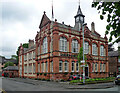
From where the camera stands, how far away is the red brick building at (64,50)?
1067 inches

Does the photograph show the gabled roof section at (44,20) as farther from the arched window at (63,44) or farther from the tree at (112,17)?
the tree at (112,17)

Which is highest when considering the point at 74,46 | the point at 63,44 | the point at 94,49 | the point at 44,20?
the point at 44,20

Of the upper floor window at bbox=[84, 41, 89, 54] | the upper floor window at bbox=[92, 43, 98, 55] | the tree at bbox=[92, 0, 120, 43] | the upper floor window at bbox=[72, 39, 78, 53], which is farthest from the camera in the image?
the upper floor window at bbox=[92, 43, 98, 55]

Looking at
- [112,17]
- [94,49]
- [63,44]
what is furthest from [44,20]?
[112,17]

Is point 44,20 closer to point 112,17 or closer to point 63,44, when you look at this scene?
point 63,44

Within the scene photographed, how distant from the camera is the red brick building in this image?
27.1 metres

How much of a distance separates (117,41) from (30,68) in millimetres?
37246

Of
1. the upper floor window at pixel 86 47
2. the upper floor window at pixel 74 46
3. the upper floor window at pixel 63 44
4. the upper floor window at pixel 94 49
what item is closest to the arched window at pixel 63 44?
the upper floor window at pixel 63 44

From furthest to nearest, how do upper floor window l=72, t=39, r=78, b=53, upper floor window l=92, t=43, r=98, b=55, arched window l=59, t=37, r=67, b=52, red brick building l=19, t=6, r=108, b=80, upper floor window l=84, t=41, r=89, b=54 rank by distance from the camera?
upper floor window l=92, t=43, r=98, b=55, upper floor window l=84, t=41, r=89, b=54, upper floor window l=72, t=39, r=78, b=53, arched window l=59, t=37, r=67, b=52, red brick building l=19, t=6, r=108, b=80

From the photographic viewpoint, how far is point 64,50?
28.3 m

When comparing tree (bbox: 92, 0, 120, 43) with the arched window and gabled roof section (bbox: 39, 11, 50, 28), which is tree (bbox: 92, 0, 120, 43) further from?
gabled roof section (bbox: 39, 11, 50, 28)

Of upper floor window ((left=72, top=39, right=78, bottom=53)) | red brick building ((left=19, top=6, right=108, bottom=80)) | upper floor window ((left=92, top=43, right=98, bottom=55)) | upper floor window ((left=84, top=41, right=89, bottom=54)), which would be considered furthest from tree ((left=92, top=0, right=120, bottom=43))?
upper floor window ((left=92, top=43, right=98, bottom=55))

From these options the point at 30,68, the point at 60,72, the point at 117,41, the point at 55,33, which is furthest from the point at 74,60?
the point at 117,41

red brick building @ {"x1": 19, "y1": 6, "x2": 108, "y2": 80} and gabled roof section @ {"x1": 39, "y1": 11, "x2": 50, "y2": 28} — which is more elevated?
gabled roof section @ {"x1": 39, "y1": 11, "x2": 50, "y2": 28}
